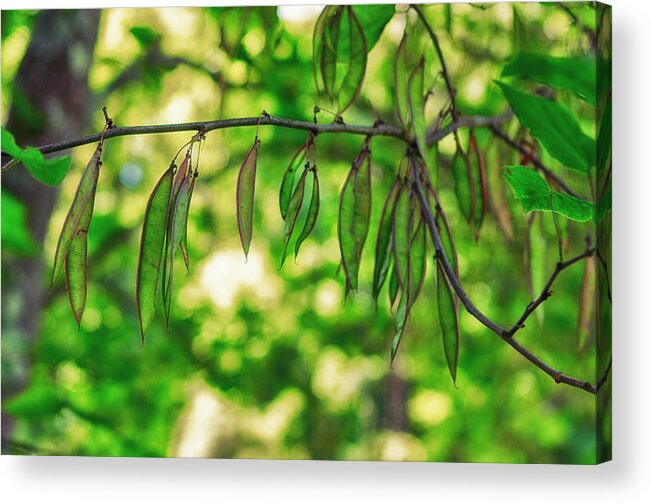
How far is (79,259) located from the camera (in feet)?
4.00

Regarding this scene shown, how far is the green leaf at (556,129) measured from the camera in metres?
1.34

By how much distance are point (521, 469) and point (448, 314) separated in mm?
357

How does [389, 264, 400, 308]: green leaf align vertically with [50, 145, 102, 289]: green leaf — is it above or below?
below

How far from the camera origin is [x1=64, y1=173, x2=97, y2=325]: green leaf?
1.18 meters

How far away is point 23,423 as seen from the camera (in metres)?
1.60

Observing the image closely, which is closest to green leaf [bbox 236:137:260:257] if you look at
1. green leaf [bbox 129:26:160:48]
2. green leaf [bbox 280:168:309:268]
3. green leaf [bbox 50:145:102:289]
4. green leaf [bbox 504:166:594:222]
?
green leaf [bbox 280:168:309:268]

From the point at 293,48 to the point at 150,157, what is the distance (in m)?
0.33

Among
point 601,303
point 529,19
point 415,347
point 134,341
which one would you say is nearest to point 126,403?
point 134,341

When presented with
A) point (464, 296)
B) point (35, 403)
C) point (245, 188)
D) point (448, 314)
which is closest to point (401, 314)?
point (448, 314)

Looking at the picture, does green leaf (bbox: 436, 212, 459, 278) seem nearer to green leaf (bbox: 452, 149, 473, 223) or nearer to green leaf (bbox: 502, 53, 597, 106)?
green leaf (bbox: 452, 149, 473, 223)

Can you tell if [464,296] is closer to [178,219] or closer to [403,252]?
[403,252]

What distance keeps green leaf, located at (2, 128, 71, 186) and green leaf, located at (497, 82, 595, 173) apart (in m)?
0.63

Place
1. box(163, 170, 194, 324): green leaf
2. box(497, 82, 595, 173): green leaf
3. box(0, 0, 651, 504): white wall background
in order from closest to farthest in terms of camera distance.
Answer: box(163, 170, 194, 324): green leaf → box(497, 82, 595, 173): green leaf → box(0, 0, 651, 504): white wall background

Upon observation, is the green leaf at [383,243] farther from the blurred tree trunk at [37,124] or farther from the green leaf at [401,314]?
the blurred tree trunk at [37,124]
